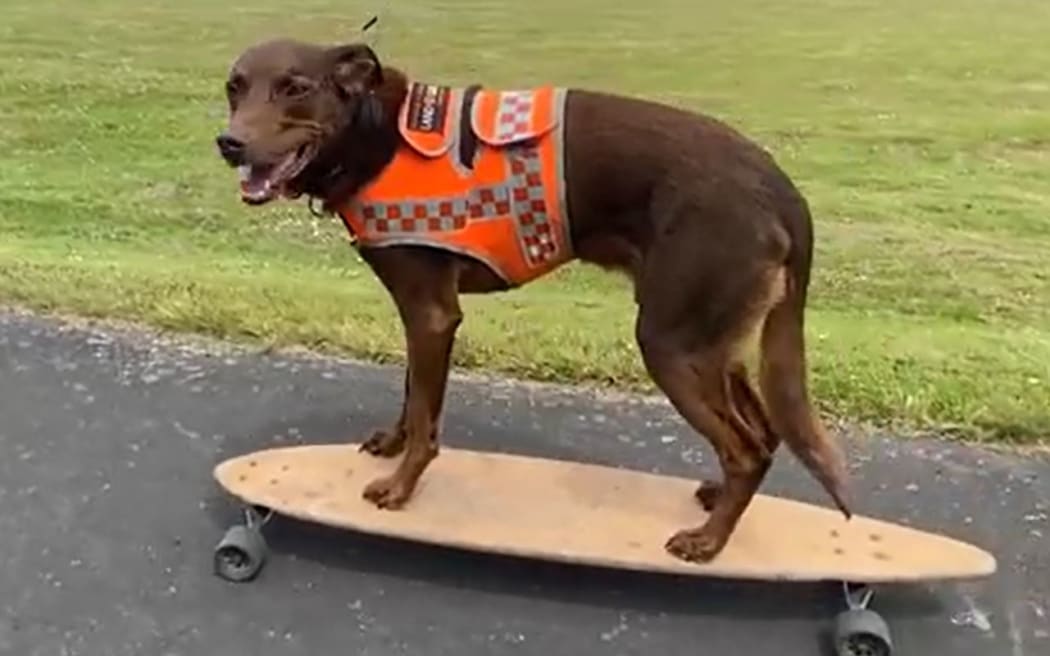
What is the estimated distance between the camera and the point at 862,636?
3.26 metres

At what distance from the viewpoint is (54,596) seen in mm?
3498

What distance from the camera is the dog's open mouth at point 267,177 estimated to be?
3.30m

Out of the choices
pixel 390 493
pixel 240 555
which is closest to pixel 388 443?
pixel 390 493

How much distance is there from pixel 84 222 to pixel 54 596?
4513 millimetres

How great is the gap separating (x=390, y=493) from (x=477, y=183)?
80 cm

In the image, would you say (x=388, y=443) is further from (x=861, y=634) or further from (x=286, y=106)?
(x=861, y=634)

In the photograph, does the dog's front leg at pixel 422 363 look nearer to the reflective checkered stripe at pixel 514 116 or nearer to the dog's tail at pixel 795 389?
the reflective checkered stripe at pixel 514 116

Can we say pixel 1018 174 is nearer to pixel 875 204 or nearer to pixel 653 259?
pixel 875 204

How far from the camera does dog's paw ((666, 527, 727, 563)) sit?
347cm

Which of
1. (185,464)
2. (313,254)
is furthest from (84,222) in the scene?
(185,464)

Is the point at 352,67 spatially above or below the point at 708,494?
above

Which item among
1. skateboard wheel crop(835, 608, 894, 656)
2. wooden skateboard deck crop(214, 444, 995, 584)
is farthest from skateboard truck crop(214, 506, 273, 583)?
skateboard wheel crop(835, 608, 894, 656)

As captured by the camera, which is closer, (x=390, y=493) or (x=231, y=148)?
(x=231, y=148)

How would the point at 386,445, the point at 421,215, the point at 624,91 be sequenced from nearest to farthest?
the point at 421,215
the point at 386,445
the point at 624,91
